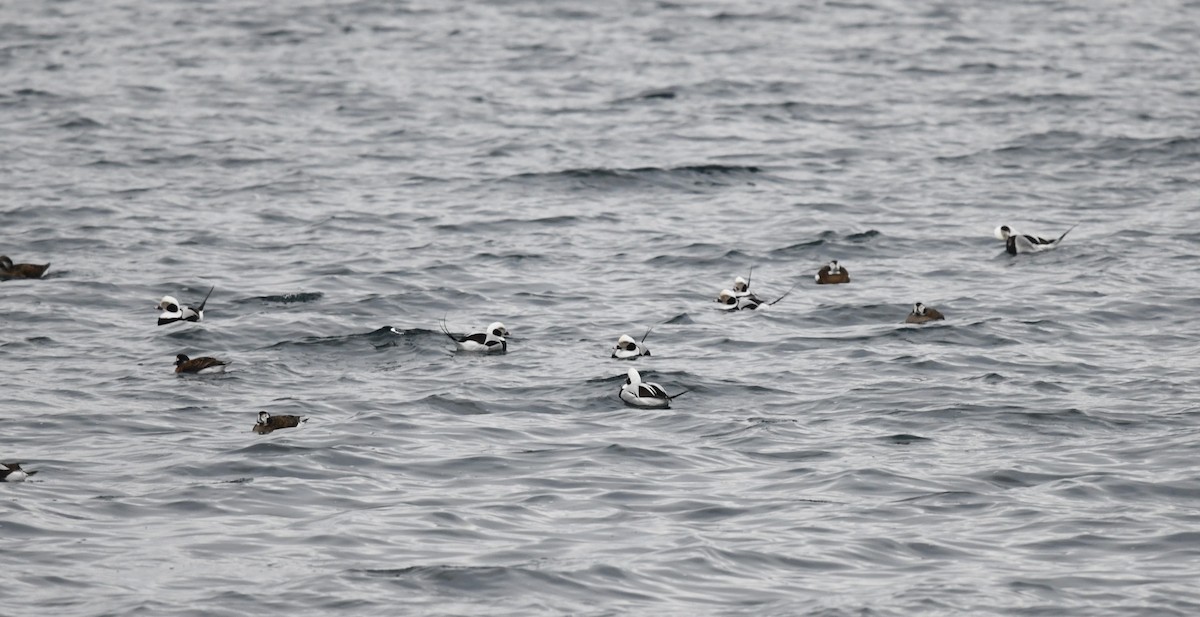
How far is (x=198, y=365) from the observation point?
18.3 m

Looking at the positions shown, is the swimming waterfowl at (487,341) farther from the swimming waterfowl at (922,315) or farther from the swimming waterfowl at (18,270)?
the swimming waterfowl at (18,270)

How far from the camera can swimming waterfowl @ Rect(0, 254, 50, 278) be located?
75.3 ft

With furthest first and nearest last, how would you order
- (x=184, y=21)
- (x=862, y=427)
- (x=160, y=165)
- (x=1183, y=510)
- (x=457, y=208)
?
(x=184, y=21)
(x=160, y=165)
(x=457, y=208)
(x=862, y=427)
(x=1183, y=510)

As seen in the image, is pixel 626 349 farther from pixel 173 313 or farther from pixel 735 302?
pixel 173 313

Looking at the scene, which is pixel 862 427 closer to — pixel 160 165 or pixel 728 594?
pixel 728 594

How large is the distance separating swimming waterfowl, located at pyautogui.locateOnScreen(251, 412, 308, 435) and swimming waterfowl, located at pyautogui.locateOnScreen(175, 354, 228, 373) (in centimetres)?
245

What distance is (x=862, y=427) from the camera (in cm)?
1645

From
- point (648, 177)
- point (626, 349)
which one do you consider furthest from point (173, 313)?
point (648, 177)

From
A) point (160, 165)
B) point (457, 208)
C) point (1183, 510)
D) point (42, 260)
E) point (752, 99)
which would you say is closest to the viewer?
point (1183, 510)

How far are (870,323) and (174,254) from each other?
10658mm

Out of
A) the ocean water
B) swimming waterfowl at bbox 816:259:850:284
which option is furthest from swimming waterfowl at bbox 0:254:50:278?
swimming waterfowl at bbox 816:259:850:284

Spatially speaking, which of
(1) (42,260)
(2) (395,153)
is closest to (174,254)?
(1) (42,260)

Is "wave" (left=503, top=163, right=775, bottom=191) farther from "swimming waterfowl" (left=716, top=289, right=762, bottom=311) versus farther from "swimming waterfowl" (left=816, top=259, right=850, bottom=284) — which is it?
"swimming waterfowl" (left=716, top=289, right=762, bottom=311)

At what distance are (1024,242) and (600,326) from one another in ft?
23.1
